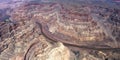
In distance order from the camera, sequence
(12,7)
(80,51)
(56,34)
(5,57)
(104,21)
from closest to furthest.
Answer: (5,57), (80,51), (56,34), (104,21), (12,7)

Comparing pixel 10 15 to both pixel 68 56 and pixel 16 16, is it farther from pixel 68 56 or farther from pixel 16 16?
pixel 68 56

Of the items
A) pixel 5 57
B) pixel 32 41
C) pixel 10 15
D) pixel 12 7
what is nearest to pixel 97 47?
pixel 32 41

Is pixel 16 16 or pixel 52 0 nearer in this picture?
pixel 16 16

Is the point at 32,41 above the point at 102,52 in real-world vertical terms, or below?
above

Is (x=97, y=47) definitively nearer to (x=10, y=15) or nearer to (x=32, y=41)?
(x=32, y=41)

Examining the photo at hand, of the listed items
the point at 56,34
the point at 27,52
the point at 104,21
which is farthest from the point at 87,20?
the point at 27,52

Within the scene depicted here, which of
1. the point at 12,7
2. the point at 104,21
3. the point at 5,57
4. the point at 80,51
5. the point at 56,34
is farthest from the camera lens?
the point at 12,7
